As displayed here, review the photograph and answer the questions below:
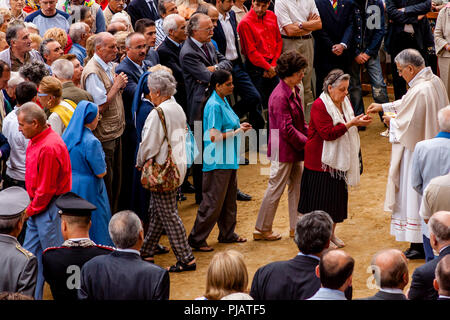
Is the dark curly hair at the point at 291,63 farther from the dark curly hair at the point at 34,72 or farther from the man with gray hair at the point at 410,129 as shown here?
the dark curly hair at the point at 34,72

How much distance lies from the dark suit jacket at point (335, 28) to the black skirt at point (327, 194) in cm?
383

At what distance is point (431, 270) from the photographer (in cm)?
460

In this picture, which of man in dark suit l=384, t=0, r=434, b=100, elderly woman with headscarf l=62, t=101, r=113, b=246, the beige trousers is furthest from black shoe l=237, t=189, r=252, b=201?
man in dark suit l=384, t=0, r=434, b=100

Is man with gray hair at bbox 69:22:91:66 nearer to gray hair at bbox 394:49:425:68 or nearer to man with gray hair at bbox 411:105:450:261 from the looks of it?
gray hair at bbox 394:49:425:68

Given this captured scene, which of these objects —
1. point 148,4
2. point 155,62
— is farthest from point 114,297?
point 148,4

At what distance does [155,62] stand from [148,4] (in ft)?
7.74

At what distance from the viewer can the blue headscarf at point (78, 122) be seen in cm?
638

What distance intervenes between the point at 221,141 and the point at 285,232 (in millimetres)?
1339

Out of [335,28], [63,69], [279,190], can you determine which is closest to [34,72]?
[63,69]

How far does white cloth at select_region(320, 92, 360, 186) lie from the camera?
7031 mm

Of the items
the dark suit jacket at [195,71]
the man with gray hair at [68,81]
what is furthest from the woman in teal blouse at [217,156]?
the man with gray hair at [68,81]

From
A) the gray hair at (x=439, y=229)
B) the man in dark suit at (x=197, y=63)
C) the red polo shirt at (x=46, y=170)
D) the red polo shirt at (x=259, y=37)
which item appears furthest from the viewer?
the red polo shirt at (x=259, y=37)

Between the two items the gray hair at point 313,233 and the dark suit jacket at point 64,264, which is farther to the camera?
the dark suit jacket at point 64,264

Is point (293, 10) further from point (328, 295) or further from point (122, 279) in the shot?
point (328, 295)
